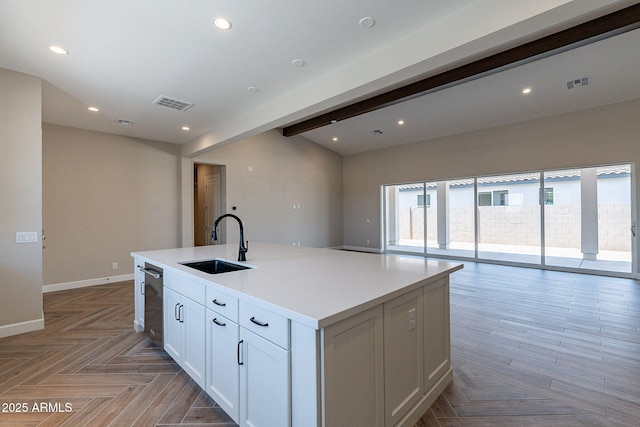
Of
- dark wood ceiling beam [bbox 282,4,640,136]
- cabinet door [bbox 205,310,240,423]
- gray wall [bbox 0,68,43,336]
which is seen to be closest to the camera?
cabinet door [bbox 205,310,240,423]

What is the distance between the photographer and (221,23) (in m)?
2.36

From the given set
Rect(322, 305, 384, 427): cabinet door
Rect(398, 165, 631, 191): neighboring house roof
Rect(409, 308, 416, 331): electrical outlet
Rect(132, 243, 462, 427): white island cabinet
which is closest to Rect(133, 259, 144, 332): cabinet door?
Rect(132, 243, 462, 427): white island cabinet

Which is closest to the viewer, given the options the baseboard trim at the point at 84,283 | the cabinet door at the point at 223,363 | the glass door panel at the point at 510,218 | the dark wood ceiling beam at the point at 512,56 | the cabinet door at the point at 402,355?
the cabinet door at the point at 402,355

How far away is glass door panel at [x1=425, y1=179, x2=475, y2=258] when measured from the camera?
7602 millimetres

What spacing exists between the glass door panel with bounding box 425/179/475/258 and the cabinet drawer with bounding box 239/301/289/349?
734cm

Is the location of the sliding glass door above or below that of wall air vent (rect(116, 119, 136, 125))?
below

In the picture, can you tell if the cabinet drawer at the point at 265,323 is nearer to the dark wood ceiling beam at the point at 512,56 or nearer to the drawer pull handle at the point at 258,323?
the drawer pull handle at the point at 258,323

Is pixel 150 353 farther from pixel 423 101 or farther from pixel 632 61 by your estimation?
pixel 632 61

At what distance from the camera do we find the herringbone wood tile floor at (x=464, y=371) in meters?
1.87

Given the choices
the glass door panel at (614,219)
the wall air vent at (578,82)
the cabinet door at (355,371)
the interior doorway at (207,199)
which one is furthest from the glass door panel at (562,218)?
the interior doorway at (207,199)

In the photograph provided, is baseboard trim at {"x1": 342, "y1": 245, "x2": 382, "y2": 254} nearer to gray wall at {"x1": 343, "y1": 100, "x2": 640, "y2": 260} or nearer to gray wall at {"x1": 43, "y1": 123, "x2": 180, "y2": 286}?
gray wall at {"x1": 343, "y1": 100, "x2": 640, "y2": 260}

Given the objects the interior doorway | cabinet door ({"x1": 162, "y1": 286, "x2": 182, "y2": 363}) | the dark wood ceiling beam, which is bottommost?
cabinet door ({"x1": 162, "y1": 286, "x2": 182, "y2": 363})

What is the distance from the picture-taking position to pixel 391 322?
1.57m

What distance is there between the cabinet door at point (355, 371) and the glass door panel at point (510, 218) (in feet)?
22.1
